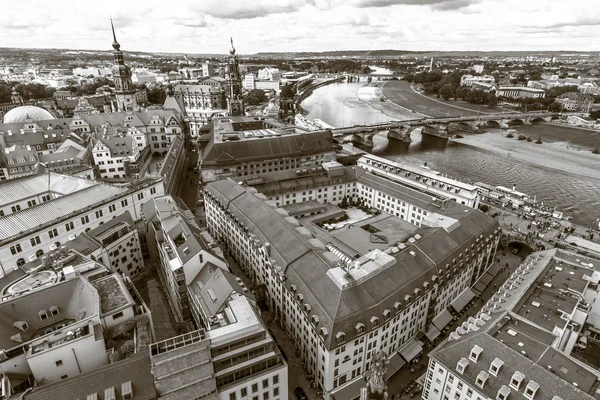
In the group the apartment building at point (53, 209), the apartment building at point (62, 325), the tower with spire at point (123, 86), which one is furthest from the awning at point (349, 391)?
the tower with spire at point (123, 86)

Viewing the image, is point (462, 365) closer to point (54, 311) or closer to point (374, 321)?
point (374, 321)

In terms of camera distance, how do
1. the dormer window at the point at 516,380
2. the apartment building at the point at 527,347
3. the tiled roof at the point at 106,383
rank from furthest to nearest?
the apartment building at the point at 527,347, the dormer window at the point at 516,380, the tiled roof at the point at 106,383

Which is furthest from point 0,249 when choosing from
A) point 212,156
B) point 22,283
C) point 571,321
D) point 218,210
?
point 571,321

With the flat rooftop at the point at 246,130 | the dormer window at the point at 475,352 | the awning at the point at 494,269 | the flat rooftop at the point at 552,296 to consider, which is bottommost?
the awning at the point at 494,269

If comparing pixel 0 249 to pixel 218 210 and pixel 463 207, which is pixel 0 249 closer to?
pixel 218 210

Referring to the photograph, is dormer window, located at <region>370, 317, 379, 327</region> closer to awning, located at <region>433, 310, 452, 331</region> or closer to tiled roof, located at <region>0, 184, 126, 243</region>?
awning, located at <region>433, 310, 452, 331</region>

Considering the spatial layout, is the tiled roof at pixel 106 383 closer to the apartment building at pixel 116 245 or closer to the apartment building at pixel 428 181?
the apartment building at pixel 116 245
